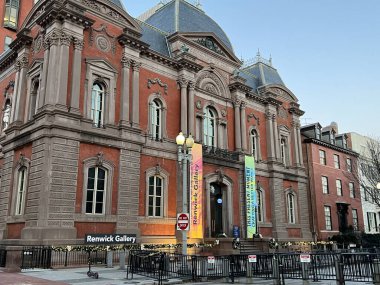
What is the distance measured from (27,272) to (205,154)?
15.9 m

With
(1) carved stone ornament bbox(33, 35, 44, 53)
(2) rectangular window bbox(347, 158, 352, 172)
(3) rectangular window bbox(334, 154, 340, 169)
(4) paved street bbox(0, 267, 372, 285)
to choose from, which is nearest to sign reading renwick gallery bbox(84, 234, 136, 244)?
(4) paved street bbox(0, 267, 372, 285)

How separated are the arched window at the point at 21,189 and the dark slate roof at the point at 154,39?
12.9 metres

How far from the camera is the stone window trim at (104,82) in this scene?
23688 millimetres

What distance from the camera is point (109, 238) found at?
2186 cm

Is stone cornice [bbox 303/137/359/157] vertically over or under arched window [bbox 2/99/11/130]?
over

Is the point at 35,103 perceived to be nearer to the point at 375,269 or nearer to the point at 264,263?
the point at 264,263

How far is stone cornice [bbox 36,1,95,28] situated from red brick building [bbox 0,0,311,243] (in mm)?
60

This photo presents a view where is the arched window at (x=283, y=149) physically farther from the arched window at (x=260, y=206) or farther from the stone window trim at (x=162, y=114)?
the stone window trim at (x=162, y=114)

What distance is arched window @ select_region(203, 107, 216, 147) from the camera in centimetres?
3169

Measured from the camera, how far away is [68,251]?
1953 cm

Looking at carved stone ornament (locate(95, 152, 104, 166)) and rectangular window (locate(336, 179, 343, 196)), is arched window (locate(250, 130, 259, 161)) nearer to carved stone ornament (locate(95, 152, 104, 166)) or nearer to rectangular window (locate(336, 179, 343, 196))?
rectangular window (locate(336, 179, 343, 196))

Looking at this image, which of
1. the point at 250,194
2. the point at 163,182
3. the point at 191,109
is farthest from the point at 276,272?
the point at 250,194

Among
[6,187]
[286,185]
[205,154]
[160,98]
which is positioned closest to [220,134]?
[205,154]

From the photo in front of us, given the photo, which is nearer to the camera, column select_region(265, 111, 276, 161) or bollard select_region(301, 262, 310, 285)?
bollard select_region(301, 262, 310, 285)
